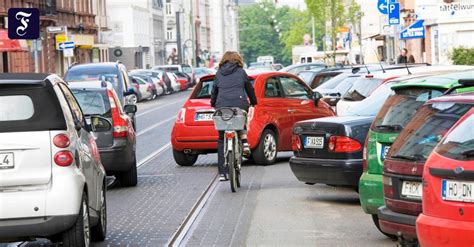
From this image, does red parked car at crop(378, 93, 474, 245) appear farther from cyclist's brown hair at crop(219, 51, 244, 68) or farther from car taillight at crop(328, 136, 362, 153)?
cyclist's brown hair at crop(219, 51, 244, 68)

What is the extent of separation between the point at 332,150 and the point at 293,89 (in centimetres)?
716

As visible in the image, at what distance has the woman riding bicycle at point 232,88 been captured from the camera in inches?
671

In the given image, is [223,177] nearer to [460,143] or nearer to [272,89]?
[272,89]

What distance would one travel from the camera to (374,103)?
14977 mm

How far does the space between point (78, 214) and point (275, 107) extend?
11.0 metres

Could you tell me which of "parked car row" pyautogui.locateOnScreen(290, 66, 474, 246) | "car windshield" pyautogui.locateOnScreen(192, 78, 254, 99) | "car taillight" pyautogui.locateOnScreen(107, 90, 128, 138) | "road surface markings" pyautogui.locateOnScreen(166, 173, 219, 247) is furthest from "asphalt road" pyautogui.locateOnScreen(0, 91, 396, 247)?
"car windshield" pyautogui.locateOnScreen(192, 78, 254, 99)

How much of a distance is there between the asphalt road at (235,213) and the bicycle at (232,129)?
338 mm

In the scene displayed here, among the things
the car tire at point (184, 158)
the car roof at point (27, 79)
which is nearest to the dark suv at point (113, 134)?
the car tire at point (184, 158)

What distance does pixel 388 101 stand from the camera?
11.5 meters

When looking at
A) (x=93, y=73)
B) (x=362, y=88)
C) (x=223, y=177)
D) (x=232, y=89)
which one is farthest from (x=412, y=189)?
(x=93, y=73)

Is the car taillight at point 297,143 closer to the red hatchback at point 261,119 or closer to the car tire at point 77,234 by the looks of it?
the red hatchback at point 261,119

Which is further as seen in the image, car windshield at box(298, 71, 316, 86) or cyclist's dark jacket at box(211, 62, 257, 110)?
car windshield at box(298, 71, 316, 86)

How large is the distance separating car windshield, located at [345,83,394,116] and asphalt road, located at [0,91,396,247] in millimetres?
1042

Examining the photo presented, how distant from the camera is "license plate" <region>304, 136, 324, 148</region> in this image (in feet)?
48.2
